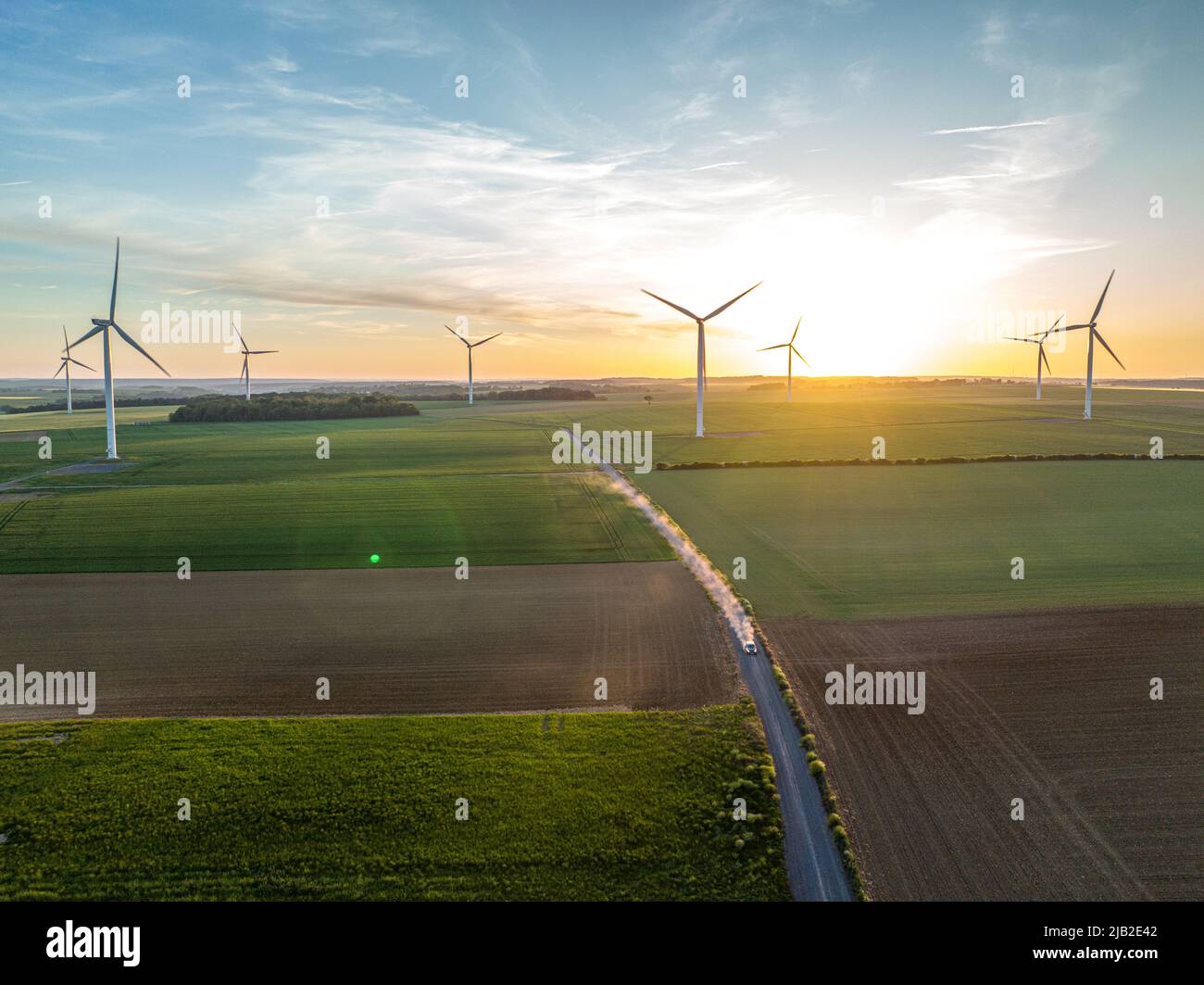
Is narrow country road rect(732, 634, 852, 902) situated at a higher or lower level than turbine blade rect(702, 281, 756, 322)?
lower

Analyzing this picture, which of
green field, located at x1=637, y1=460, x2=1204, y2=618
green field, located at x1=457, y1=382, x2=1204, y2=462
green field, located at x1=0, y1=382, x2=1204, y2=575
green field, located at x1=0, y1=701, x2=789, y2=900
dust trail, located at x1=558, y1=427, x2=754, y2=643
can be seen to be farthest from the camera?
green field, located at x1=457, y1=382, x2=1204, y2=462

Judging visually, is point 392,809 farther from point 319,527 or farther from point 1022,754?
point 319,527

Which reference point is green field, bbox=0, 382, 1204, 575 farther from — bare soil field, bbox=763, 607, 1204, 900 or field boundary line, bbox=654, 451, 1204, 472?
bare soil field, bbox=763, 607, 1204, 900

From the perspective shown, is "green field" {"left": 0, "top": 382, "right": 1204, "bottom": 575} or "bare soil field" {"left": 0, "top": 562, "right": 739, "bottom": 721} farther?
"green field" {"left": 0, "top": 382, "right": 1204, "bottom": 575}

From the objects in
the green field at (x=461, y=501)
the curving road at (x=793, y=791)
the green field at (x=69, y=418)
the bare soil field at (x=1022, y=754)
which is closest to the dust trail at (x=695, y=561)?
the curving road at (x=793, y=791)

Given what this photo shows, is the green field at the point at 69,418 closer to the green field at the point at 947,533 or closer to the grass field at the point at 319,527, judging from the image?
the grass field at the point at 319,527

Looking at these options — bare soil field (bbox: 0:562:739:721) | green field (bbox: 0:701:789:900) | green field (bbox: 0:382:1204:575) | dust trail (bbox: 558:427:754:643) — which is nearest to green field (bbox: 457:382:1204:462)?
green field (bbox: 0:382:1204:575)

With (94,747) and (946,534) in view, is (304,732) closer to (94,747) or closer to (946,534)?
(94,747)

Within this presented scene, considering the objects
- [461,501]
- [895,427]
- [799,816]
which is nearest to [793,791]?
[799,816]
